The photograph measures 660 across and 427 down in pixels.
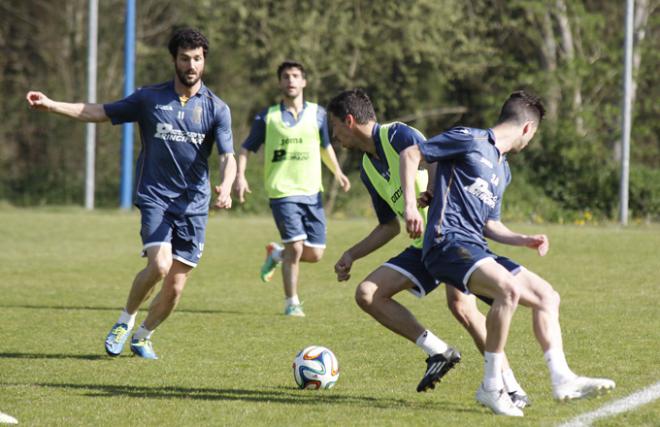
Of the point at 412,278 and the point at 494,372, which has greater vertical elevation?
the point at 412,278

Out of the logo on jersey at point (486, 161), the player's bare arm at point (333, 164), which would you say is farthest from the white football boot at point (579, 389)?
the player's bare arm at point (333, 164)

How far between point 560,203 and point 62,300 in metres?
14.3

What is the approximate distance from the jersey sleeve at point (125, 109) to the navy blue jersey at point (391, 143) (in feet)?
6.32

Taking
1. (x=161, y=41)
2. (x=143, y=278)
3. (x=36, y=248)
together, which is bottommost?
(x=36, y=248)

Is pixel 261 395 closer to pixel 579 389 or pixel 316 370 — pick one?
pixel 316 370

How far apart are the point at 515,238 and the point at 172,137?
2877 mm

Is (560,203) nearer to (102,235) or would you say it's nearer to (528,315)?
(102,235)

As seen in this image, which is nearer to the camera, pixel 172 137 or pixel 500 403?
pixel 500 403

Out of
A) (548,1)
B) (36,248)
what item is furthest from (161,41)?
(36,248)

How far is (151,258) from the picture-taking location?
7.73 m

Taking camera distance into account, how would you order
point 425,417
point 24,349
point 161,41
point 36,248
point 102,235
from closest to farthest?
point 425,417
point 24,349
point 36,248
point 102,235
point 161,41

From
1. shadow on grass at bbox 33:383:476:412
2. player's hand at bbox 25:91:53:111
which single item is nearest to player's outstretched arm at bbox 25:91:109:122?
player's hand at bbox 25:91:53:111

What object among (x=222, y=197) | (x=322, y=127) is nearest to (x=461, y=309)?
(x=222, y=197)

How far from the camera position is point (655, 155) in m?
26.2
